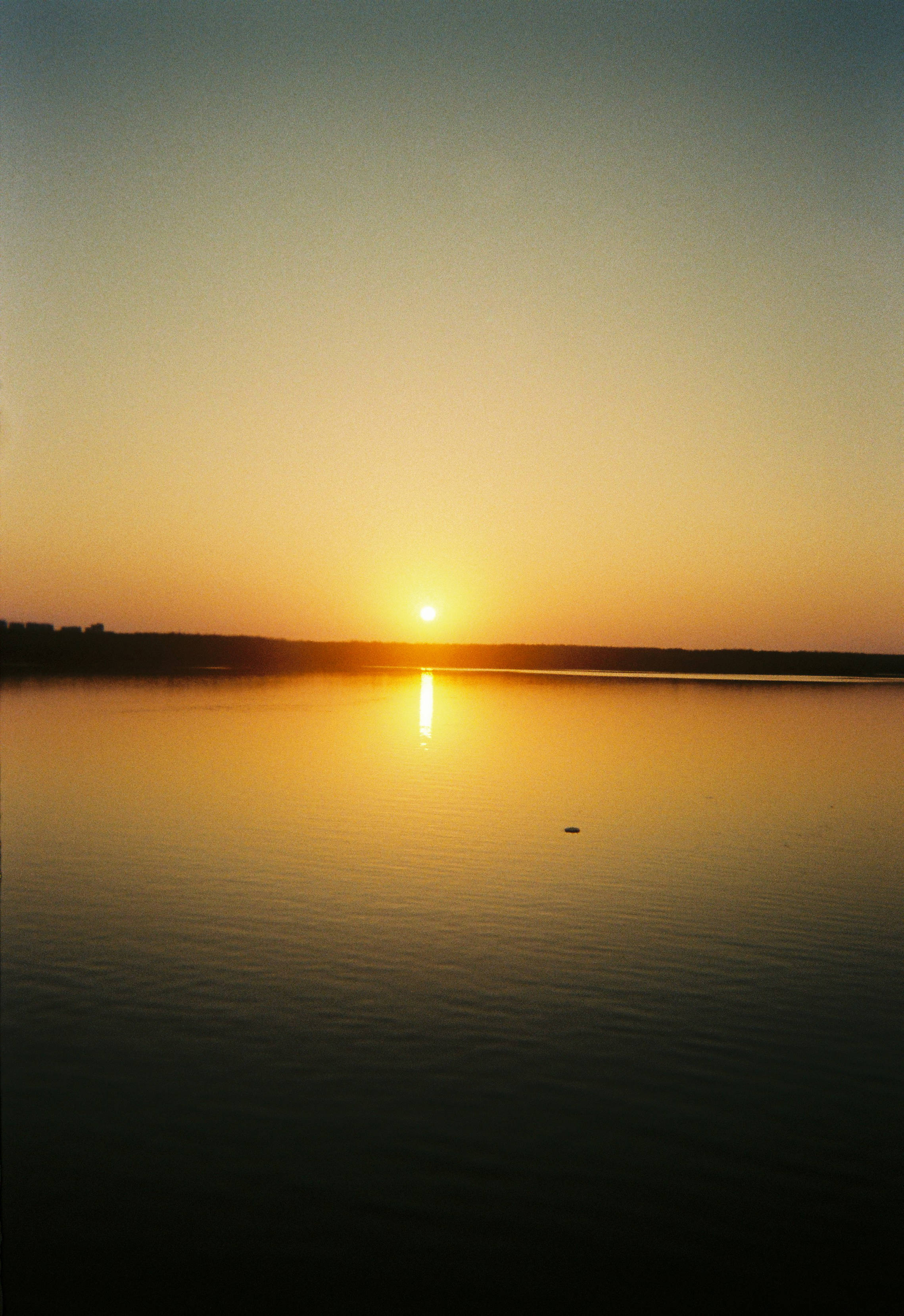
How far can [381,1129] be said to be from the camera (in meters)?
14.3

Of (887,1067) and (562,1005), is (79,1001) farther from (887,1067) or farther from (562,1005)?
(887,1067)

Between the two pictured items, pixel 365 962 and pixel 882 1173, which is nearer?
pixel 882 1173

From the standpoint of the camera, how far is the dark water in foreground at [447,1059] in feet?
37.9

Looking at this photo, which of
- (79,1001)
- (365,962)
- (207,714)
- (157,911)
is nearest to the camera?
(79,1001)

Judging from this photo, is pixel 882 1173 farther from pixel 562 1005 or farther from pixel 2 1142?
pixel 2 1142

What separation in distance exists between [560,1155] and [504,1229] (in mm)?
1824

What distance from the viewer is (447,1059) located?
54.9ft

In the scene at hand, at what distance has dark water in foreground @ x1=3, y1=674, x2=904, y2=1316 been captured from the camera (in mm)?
11562

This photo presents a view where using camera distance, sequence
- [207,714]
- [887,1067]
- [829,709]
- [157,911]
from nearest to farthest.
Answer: [887,1067], [157,911], [207,714], [829,709]

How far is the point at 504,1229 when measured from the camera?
476 inches

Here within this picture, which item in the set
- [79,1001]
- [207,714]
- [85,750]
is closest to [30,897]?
[79,1001]

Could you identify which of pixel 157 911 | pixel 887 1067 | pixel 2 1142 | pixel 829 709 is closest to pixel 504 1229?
pixel 2 1142

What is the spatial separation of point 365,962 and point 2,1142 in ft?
29.2

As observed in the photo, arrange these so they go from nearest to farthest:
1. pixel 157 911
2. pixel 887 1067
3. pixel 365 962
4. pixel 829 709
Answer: pixel 887 1067
pixel 365 962
pixel 157 911
pixel 829 709
